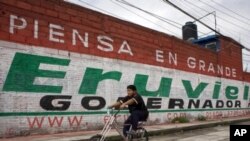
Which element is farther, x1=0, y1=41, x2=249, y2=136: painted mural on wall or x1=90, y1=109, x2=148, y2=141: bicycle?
x1=0, y1=41, x2=249, y2=136: painted mural on wall

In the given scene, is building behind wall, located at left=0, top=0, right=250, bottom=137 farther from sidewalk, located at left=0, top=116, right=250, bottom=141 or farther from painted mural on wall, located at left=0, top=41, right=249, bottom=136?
sidewalk, located at left=0, top=116, right=250, bottom=141

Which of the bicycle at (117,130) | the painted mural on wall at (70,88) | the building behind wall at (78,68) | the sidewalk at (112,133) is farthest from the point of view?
the building behind wall at (78,68)

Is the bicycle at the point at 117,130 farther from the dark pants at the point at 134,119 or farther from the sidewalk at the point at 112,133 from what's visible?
the sidewalk at the point at 112,133

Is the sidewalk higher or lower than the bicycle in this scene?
lower

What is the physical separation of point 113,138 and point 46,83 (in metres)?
3.05

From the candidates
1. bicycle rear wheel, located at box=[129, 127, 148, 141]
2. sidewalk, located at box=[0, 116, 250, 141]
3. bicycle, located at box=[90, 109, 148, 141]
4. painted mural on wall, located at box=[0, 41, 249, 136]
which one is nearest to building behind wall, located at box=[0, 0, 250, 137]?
painted mural on wall, located at box=[0, 41, 249, 136]

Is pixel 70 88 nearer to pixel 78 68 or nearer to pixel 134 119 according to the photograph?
pixel 78 68

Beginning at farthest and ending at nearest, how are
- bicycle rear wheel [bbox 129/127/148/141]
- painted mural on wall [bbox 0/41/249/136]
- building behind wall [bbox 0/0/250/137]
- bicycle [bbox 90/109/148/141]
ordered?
building behind wall [bbox 0/0/250/137] → painted mural on wall [bbox 0/41/249/136] → bicycle rear wheel [bbox 129/127/148/141] → bicycle [bbox 90/109/148/141]

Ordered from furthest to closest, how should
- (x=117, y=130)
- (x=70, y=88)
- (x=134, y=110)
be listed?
(x=70, y=88) < (x=134, y=110) < (x=117, y=130)

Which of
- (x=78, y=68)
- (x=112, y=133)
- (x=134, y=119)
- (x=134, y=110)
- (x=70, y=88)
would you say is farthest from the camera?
(x=78, y=68)

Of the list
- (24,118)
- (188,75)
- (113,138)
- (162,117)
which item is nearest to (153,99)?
(162,117)

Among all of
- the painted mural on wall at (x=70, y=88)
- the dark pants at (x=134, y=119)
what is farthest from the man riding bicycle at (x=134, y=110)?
the painted mural on wall at (x=70, y=88)

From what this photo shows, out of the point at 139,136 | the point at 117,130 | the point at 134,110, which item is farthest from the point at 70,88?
the point at 117,130

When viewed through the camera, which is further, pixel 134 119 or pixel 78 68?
pixel 78 68
